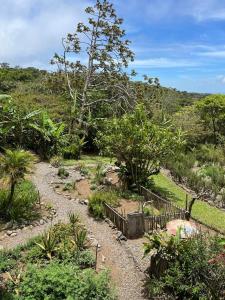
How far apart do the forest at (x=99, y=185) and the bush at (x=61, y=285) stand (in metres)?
0.02

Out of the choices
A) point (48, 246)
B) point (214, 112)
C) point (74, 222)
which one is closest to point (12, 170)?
point (74, 222)

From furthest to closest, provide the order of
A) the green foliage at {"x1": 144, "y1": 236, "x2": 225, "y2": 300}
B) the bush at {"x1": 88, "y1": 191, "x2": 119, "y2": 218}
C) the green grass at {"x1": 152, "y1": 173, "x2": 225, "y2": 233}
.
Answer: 1. the green grass at {"x1": 152, "y1": 173, "x2": 225, "y2": 233}
2. the bush at {"x1": 88, "y1": 191, "x2": 119, "y2": 218}
3. the green foliage at {"x1": 144, "y1": 236, "x2": 225, "y2": 300}

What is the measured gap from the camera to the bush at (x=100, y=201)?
13.4 m

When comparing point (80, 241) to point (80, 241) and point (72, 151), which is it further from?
point (72, 151)

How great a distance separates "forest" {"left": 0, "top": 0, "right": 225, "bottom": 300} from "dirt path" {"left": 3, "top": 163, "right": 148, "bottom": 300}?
0.18ft

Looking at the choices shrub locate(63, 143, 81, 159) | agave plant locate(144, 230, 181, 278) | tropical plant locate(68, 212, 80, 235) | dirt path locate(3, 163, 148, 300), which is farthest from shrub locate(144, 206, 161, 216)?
shrub locate(63, 143, 81, 159)

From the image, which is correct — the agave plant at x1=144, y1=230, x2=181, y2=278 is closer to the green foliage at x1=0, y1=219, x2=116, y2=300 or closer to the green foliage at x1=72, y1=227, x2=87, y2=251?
the green foliage at x1=0, y1=219, x2=116, y2=300

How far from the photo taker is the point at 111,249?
434 inches

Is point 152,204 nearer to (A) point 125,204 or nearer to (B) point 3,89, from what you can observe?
(A) point 125,204

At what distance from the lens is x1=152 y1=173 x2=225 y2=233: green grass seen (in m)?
14.2

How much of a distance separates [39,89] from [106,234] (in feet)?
85.7

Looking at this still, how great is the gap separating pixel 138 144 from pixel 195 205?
3638 mm

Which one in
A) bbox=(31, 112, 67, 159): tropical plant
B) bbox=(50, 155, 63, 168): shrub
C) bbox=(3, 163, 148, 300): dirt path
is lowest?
bbox=(3, 163, 148, 300): dirt path

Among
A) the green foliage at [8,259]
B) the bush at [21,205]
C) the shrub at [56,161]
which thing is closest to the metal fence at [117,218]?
the bush at [21,205]
